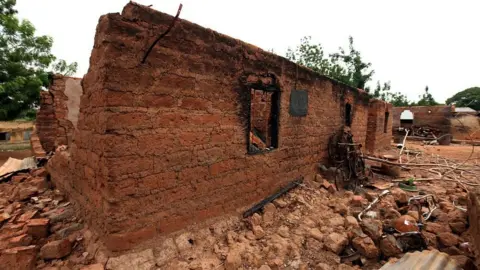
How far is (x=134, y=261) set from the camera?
2.20m

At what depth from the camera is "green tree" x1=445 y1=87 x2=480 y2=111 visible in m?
31.9

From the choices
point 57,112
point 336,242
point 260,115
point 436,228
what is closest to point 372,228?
point 336,242

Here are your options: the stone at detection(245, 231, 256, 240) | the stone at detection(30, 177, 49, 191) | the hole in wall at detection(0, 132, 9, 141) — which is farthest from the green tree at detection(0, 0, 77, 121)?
the stone at detection(245, 231, 256, 240)

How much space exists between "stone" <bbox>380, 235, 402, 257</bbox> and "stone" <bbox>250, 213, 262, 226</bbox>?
1.53 m

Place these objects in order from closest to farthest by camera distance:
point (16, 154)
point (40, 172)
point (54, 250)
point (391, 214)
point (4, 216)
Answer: point (54, 250)
point (4, 216)
point (391, 214)
point (40, 172)
point (16, 154)

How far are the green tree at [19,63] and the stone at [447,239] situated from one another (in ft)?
55.5

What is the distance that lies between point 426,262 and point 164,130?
2853 millimetres

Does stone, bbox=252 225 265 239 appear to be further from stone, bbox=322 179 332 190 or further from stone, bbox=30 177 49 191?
stone, bbox=30 177 49 191

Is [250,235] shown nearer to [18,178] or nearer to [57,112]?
[18,178]

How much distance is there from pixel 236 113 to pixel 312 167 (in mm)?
2763

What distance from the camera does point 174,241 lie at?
255 cm

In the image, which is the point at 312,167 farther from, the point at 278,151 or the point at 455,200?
the point at 455,200

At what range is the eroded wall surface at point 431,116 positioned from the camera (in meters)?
15.9

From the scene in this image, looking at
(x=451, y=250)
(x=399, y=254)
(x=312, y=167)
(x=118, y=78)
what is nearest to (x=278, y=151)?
(x=312, y=167)
